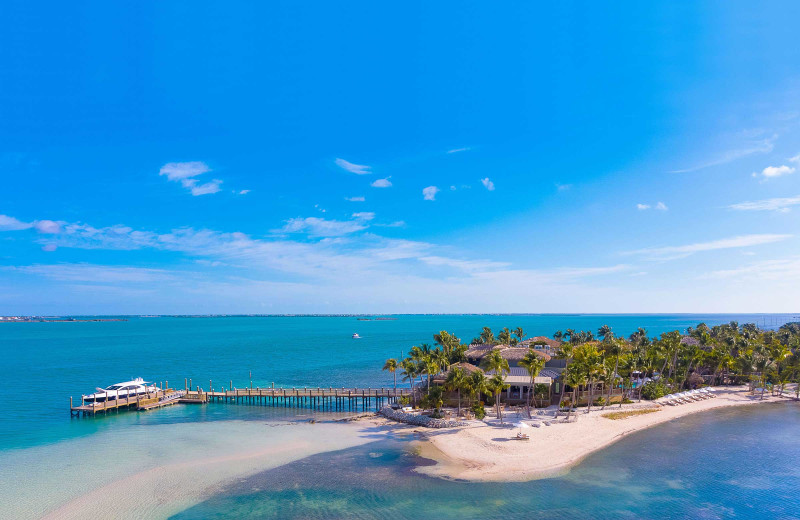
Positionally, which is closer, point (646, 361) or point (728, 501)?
point (728, 501)

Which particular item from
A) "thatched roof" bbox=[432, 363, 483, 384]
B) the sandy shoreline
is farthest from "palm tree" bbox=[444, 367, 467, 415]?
the sandy shoreline

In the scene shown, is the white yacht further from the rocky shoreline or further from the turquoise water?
the turquoise water

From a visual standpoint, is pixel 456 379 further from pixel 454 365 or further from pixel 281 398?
pixel 281 398

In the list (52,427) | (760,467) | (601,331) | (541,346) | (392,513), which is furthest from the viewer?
(601,331)

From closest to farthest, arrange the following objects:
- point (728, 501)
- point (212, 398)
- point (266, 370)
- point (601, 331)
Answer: point (728, 501), point (212, 398), point (266, 370), point (601, 331)

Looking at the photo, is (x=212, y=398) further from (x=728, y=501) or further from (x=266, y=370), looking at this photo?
(x=728, y=501)

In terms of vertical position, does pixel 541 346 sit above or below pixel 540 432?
above

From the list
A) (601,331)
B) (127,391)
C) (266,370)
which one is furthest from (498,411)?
(601,331)
